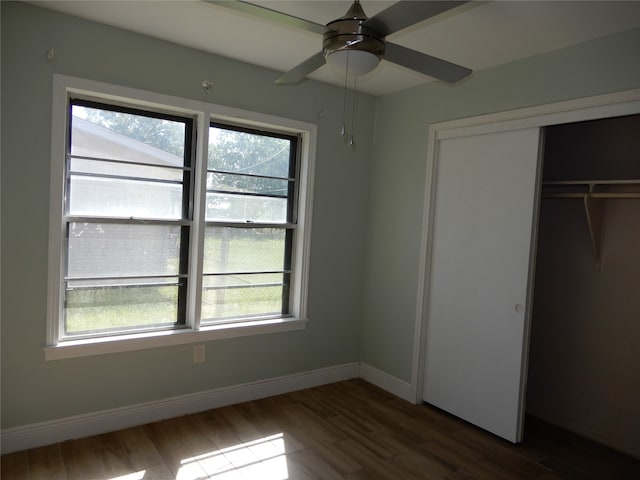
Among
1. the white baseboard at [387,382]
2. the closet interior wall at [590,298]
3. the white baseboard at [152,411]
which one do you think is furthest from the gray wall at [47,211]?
the closet interior wall at [590,298]

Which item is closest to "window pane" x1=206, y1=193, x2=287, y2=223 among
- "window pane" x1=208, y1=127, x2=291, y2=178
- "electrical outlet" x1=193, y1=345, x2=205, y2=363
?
"window pane" x1=208, y1=127, x2=291, y2=178

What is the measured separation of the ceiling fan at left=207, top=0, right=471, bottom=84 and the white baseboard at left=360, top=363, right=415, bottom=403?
2571 mm

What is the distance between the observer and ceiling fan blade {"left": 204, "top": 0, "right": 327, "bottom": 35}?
165cm

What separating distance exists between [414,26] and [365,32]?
2.87 ft

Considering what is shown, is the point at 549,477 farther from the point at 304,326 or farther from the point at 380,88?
the point at 380,88

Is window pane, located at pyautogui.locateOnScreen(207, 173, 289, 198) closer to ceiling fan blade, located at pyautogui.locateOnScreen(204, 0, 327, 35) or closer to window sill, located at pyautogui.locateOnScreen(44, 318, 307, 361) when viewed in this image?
window sill, located at pyautogui.locateOnScreen(44, 318, 307, 361)

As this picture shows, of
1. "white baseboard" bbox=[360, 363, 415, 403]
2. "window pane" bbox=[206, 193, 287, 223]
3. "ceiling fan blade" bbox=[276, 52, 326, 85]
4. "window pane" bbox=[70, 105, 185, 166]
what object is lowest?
"white baseboard" bbox=[360, 363, 415, 403]

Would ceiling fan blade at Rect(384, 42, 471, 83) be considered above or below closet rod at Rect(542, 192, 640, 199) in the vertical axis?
above

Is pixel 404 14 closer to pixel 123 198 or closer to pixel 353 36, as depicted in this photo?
pixel 353 36

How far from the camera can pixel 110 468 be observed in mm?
2461

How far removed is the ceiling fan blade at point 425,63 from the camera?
6.27 ft

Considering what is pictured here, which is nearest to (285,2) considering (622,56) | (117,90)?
(117,90)

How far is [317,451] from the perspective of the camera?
9.16 ft

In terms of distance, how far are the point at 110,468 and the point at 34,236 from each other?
4.50 feet
